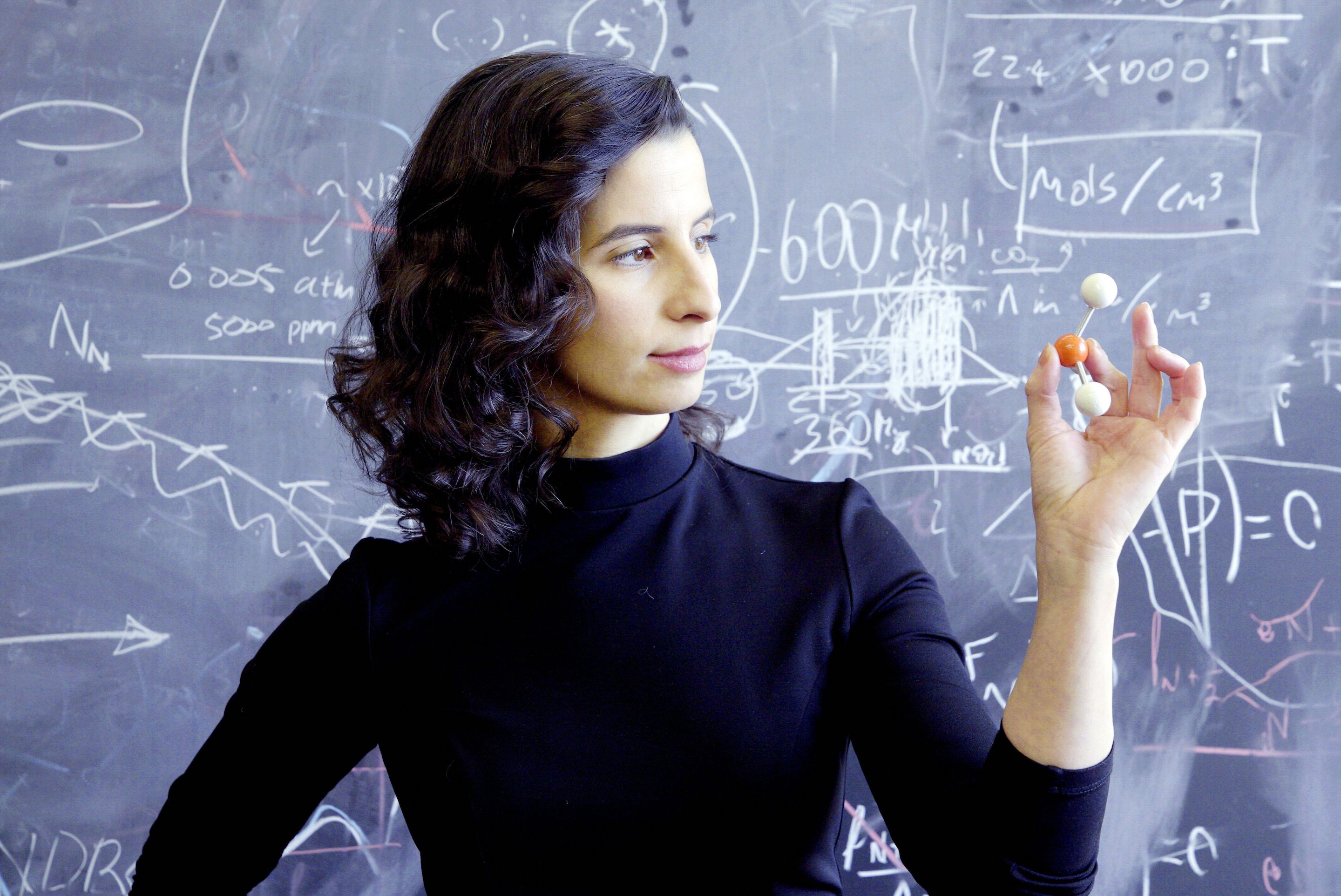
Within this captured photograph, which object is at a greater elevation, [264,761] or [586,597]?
[586,597]

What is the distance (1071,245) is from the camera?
1549 millimetres

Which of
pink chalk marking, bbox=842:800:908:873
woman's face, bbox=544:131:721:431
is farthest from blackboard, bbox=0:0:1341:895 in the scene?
woman's face, bbox=544:131:721:431

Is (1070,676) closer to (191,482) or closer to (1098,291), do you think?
(1098,291)

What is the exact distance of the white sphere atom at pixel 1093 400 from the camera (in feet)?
2.28

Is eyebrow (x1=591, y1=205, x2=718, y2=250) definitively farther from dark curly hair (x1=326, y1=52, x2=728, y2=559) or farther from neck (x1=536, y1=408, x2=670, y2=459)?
neck (x1=536, y1=408, x2=670, y2=459)

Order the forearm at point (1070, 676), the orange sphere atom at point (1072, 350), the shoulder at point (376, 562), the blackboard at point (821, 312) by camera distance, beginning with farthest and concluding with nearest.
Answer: the blackboard at point (821, 312), the shoulder at point (376, 562), the orange sphere atom at point (1072, 350), the forearm at point (1070, 676)

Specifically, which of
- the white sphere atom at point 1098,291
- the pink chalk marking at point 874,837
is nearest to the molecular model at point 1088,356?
the white sphere atom at point 1098,291

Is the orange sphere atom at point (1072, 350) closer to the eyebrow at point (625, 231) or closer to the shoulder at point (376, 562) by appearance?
the eyebrow at point (625, 231)

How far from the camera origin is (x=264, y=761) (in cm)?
97

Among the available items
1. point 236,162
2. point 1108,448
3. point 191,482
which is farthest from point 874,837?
point 236,162

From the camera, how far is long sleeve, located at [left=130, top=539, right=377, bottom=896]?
0.95m

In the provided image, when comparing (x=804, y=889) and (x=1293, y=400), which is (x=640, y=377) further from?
(x=1293, y=400)

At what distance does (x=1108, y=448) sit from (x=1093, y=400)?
0.12 feet

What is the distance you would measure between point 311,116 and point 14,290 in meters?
0.52
